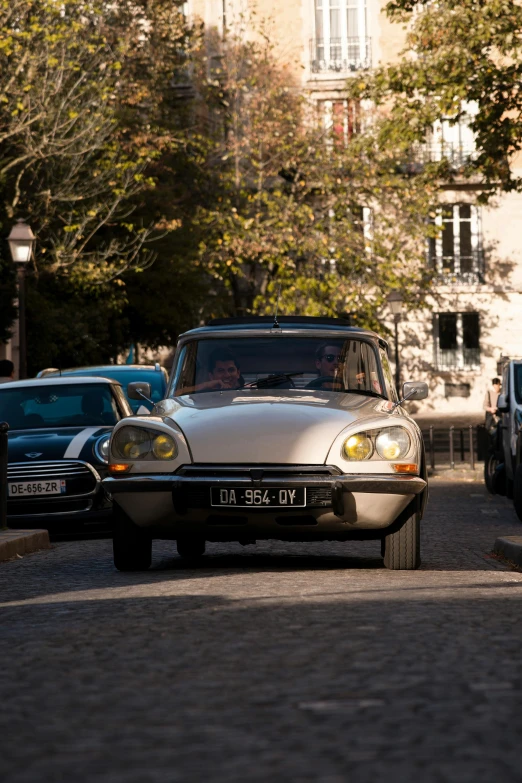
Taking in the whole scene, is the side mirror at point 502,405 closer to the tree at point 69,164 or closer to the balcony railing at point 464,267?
the tree at point 69,164

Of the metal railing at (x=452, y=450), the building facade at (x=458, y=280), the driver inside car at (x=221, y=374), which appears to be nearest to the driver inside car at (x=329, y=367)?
the driver inside car at (x=221, y=374)

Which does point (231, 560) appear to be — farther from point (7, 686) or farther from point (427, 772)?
point (427, 772)

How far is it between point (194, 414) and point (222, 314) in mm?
41569

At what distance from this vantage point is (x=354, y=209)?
52.1 metres

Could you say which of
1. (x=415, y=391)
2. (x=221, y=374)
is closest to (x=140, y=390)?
(x=221, y=374)

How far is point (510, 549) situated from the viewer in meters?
12.1

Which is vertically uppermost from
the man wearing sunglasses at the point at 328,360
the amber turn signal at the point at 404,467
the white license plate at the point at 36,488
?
the man wearing sunglasses at the point at 328,360

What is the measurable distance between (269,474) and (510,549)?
286 centimetres

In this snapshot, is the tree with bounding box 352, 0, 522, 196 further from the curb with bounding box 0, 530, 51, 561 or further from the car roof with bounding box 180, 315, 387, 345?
the car roof with bounding box 180, 315, 387, 345

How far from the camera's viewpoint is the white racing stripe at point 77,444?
51.1 feet

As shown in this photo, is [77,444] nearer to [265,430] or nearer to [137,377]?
[137,377]

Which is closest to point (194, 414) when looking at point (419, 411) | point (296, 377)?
point (296, 377)

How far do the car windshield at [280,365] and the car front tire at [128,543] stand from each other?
1301 millimetres

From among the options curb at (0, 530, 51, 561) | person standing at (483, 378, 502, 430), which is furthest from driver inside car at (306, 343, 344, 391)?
person standing at (483, 378, 502, 430)
